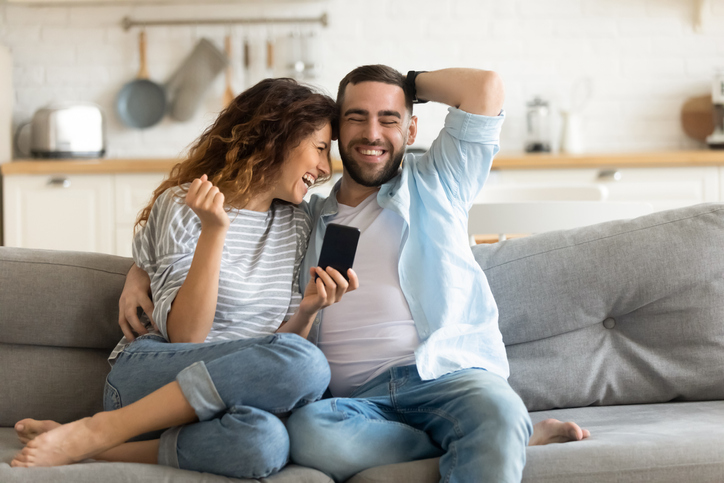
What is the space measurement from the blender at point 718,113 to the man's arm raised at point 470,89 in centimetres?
253

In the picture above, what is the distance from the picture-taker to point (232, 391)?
1244 millimetres

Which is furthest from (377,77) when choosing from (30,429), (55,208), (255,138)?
(55,208)

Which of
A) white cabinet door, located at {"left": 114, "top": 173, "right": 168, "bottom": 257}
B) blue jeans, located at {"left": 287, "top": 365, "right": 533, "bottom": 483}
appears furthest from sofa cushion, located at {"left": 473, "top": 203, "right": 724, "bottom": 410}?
white cabinet door, located at {"left": 114, "top": 173, "right": 168, "bottom": 257}

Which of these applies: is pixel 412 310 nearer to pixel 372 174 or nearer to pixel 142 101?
pixel 372 174

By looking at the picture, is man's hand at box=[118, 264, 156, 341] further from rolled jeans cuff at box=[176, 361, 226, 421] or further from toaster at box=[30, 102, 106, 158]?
toaster at box=[30, 102, 106, 158]

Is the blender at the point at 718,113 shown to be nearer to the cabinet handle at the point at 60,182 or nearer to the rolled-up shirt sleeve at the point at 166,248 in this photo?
the rolled-up shirt sleeve at the point at 166,248

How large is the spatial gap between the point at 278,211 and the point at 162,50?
2.70m

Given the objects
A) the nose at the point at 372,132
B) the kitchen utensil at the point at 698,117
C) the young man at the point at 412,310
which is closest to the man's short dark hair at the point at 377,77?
the young man at the point at 412,310

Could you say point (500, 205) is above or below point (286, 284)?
above

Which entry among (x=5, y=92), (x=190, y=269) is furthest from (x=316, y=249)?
(x=5, y=92)

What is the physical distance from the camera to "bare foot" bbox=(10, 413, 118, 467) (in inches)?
47.2

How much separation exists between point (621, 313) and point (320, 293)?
29.8 inches

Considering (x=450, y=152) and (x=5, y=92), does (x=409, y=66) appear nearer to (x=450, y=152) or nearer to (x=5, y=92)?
(x=5, y=92)

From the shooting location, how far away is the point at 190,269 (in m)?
1.37
